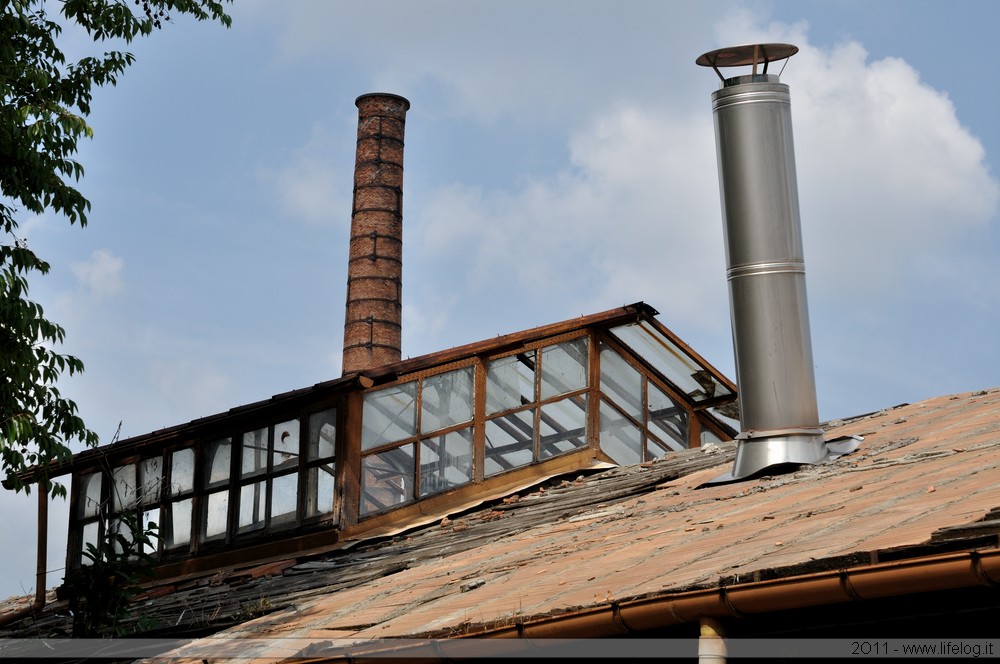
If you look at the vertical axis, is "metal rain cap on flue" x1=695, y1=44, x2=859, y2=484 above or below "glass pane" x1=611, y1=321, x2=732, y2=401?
below

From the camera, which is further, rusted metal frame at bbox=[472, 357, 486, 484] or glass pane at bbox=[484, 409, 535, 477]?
glass pane at bbox=[484, 409, 535, 477]

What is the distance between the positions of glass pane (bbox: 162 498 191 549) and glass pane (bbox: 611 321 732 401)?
5273 millimetres

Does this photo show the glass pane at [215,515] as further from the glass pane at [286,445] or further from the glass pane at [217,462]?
the glass pane at [286,445]

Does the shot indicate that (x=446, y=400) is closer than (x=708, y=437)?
Yes

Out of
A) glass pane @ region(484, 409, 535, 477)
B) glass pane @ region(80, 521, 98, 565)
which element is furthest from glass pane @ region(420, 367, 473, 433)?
glass pane @ region(80, 521, 98, 565)

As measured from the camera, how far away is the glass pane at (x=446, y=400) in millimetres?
13023

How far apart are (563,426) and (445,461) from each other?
153 cm

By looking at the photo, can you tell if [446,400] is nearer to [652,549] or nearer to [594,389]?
[594,389]

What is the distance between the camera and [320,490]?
12.8 meters

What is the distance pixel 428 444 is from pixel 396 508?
0.79 metres

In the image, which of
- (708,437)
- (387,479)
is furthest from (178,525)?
(708,437)

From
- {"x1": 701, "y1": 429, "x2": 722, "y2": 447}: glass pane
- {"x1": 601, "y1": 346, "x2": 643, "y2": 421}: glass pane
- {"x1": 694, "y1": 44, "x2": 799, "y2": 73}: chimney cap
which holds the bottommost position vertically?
{"x1": 701, "y1": 429, "x2": 722, "y2": 447}: glass pane

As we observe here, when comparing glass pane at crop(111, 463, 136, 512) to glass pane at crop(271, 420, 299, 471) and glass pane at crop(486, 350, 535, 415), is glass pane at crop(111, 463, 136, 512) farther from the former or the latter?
glass pane at crop(486, 350, 535, 415)

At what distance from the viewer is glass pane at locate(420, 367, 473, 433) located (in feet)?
42.7
